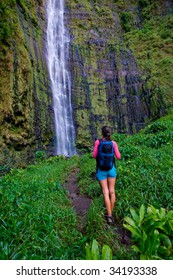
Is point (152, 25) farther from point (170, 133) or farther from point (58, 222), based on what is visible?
point (58, 222)

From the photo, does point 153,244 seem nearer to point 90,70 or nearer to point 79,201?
point 79,201

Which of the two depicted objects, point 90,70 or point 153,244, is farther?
point 90,70

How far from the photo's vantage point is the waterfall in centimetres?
1775

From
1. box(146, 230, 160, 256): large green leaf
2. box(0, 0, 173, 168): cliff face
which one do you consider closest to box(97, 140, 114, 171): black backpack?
box(146, 230, 160, 256): large green leaf

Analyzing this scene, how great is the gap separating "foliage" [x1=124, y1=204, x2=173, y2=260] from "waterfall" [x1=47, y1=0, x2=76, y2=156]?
46.4 ft

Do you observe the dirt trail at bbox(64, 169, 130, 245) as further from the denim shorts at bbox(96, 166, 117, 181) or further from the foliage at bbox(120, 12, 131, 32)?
the foliage at bbox(120, 12, 131, 32)

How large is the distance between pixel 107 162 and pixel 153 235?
5.06 ft

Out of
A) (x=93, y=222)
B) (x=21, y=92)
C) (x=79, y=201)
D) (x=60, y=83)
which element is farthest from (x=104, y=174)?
(x=60, y=83)

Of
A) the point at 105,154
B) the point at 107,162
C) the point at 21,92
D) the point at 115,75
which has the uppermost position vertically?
the point at 115,75

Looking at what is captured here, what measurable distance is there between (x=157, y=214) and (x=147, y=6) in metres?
33.0

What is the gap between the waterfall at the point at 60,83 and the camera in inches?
699

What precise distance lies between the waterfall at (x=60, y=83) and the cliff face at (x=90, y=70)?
600 mm

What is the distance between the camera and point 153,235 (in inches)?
103
